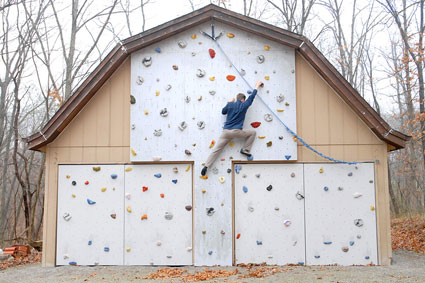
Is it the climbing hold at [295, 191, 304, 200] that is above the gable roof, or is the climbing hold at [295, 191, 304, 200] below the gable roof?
below

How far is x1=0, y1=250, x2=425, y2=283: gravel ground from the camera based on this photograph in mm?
8078

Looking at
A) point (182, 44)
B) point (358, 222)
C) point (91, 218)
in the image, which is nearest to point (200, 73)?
point (182, 44)

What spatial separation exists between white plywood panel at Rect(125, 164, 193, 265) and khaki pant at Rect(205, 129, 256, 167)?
1.99ft

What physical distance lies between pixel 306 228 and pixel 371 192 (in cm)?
157

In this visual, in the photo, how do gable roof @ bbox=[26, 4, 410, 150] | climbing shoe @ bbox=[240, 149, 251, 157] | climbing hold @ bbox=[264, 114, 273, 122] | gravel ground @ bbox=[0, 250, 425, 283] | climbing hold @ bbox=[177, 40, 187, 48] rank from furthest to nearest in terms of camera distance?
1. climbing hold @ bbox=[177, 40, 187, 48]
2. climbing hold @ bbox=[264, 114, 273, 122]
3. climbing shoe @ bbox=[240, 149, 251, 157]
4. gable roof @ bbox=[26, 4, 410, 150]
5. gravel ground @ bbox=[0, 250, 425, 283]

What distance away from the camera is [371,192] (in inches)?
385

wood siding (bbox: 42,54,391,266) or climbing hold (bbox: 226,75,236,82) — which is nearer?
wood siding (bbox: 42,54,391,266)

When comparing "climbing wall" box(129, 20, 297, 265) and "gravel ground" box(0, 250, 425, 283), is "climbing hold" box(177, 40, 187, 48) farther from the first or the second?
"gravel ground" box(0, 250, 425, 283)

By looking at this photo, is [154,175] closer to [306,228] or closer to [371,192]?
[306,228]

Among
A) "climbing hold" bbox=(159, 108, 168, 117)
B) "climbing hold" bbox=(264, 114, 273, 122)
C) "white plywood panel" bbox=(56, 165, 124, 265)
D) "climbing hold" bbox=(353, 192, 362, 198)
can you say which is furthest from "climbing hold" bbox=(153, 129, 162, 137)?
"climbing hold" bbox=(353, 192, 362, 198)

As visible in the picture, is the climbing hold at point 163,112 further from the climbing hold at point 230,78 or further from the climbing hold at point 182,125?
the climbing hold at point 230,78

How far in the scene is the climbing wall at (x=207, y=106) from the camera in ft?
32.2

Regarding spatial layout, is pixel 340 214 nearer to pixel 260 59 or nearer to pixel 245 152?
pixel 245 152

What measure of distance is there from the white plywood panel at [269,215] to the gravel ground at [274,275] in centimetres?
49
